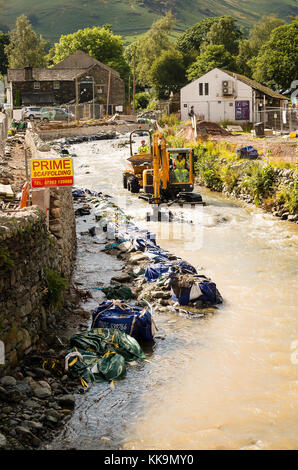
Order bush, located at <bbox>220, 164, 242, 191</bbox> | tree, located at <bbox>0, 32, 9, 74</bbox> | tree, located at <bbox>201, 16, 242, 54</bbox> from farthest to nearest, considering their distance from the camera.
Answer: tree, located at <bbox>0, 32, 9, 74</bbox>, tree, located at <bbox>201, 16, 242, 54</bbox>, bush, located at <bbox>220, 164, 242, 191</bbox>

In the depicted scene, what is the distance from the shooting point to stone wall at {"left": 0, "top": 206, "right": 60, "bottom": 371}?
29.2 ft

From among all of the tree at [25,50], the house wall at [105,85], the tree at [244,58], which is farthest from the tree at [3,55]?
the tree at [244,58]

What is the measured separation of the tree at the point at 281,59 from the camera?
224 ft

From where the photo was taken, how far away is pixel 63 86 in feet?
250

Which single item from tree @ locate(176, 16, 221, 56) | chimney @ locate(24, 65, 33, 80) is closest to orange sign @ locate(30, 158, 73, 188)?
Answer: chimney @ locate(24, 65, 33, 80)

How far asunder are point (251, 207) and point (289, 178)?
2.41 m

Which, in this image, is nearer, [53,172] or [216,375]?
[216,375]

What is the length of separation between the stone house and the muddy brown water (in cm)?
5910

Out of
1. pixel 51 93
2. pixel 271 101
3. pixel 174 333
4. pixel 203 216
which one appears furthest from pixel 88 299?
pixel 51 93

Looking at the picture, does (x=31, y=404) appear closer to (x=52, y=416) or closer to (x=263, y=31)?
(x=52, y=416)

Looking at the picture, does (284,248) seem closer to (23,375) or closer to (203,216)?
(203,216)

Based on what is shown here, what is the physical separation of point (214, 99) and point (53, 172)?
51.4m

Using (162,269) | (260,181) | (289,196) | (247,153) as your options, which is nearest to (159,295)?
(162,269)

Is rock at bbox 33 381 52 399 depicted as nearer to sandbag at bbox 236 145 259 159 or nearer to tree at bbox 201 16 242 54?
sandbag at bbox 236 145 259 159
